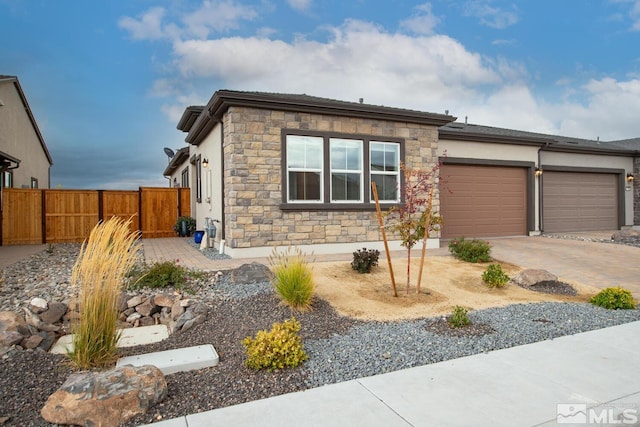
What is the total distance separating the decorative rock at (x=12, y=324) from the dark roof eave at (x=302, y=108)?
5699mm

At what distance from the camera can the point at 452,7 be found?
10.4 metres

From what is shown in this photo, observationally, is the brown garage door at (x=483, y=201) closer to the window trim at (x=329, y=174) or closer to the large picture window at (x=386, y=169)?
the large picture window at (x=386, y=169)

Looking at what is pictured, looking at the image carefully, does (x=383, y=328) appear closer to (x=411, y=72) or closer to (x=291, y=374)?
(x=291, y=374)

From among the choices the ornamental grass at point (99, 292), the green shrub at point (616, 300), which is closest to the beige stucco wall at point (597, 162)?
the green shrub at point (616, 300)

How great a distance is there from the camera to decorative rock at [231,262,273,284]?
21.2 feet

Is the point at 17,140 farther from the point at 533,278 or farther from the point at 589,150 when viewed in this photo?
the point at 589,150

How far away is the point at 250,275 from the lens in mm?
6523

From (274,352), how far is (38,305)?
3.75 m

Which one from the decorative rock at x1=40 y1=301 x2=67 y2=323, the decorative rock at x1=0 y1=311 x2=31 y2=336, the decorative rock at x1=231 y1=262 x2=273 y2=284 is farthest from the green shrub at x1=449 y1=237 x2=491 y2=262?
the decorative rock at x1=0 y1=311 x2=31 y2=336

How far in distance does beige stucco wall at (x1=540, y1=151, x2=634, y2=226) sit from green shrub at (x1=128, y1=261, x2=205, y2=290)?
43.0 feet

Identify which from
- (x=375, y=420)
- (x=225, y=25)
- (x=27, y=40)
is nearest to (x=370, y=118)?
(x=225, y=25)

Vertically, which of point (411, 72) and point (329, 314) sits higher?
point (411, 72)

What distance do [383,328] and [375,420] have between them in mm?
2070

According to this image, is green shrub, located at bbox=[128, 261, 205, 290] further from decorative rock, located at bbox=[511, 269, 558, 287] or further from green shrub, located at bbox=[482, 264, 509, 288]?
decorative rock, located at bbox=[511, 269, 558, 287]
